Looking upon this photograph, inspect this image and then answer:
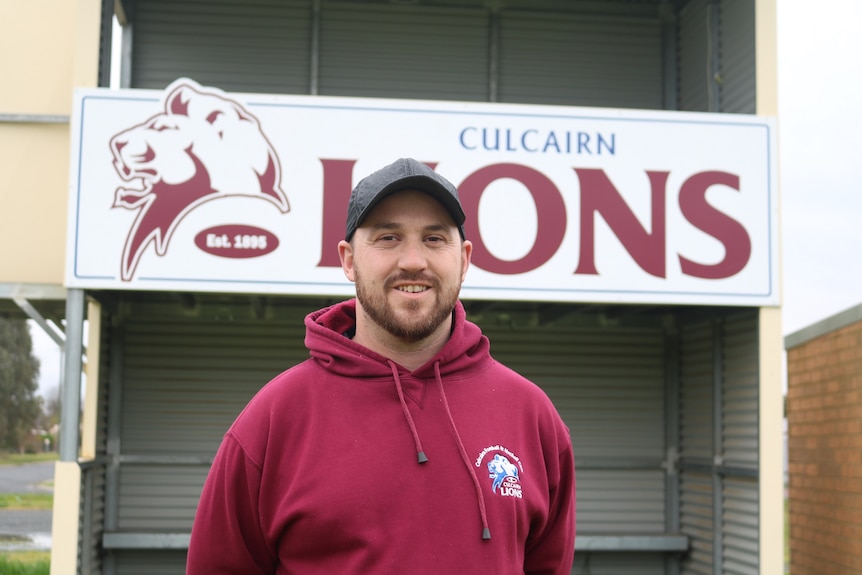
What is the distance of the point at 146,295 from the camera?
8641 mm

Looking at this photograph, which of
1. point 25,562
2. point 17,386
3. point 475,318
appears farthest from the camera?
point 17,386

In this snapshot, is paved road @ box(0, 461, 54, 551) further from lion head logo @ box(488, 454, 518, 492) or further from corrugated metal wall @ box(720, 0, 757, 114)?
lion head logo @ box(488, 454, 518, 492)

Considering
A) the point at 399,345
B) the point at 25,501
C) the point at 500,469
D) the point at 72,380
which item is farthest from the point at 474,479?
the point at 25,501

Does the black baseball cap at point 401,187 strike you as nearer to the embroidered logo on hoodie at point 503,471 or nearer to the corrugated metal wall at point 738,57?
the embroidered logo on hoodie at point 503,471

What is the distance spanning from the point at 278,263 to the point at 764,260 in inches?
140

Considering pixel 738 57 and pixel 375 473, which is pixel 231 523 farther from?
pixel 738 57

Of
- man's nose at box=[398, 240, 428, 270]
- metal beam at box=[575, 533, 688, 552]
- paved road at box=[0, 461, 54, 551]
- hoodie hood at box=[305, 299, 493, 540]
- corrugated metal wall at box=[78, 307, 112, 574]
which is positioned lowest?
paved road at box=[0, 461, 54, 551]

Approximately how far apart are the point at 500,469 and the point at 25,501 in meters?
22.7

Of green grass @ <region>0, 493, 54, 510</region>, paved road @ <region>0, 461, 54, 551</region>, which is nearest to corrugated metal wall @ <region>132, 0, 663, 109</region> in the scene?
paved road @ <region>0, 461, 54, 551</region>

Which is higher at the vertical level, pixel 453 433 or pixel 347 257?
pixel 347 257

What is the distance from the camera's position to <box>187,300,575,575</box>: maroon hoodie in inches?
88.5

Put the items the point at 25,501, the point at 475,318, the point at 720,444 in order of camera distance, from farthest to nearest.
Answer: the point at 25,501, the point at 475,318, the point at 720,444

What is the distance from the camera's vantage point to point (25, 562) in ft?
49.2

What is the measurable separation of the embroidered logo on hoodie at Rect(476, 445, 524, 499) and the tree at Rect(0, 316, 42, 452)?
36.9 m
